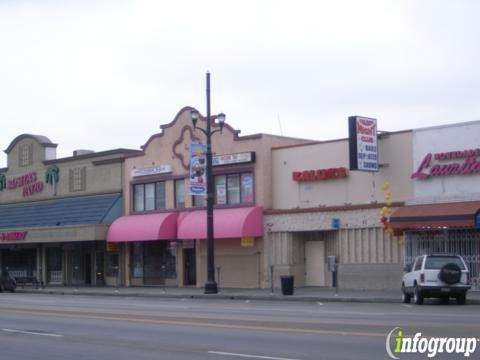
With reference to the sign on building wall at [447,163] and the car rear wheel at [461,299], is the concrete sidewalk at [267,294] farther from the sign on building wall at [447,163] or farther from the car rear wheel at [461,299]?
the sign on building wall at [447,163]

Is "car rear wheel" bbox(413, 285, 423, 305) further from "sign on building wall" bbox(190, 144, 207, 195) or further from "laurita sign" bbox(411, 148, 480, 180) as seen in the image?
"sign on building wall" bbox(190, 144, 207, 195)

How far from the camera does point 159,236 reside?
148 ft

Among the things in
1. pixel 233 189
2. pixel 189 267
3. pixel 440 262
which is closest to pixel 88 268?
pixel 189 267

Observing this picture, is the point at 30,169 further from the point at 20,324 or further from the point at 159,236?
the point at 20,324

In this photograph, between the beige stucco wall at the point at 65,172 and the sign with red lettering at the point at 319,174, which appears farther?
the beige stucco wall at the point at 65,172

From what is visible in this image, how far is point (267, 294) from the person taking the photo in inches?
1454

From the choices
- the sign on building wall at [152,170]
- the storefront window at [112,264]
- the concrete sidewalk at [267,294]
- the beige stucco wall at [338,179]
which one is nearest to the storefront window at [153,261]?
the concrete sidewalk at [267,294]

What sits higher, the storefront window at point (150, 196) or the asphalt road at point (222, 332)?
the storefront window at point (150, 196)

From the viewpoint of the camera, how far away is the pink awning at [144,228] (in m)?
45.2

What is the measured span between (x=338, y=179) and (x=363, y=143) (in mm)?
3180

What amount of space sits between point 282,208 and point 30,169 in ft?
74.9

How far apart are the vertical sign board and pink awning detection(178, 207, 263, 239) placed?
7.04 meters

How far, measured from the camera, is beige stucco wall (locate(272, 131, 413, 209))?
1436 inches

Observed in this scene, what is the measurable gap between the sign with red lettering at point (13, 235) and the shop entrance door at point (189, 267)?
43.5 feet
